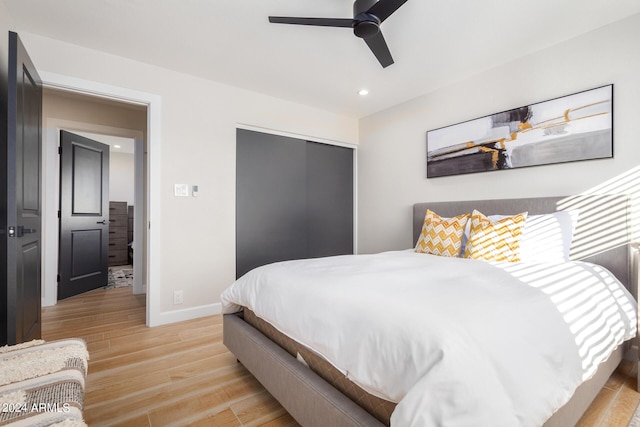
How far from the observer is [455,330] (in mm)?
879

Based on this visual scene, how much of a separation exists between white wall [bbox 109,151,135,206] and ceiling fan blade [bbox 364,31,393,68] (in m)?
6.51

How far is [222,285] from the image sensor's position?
3109 millimetres

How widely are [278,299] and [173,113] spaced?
231cm

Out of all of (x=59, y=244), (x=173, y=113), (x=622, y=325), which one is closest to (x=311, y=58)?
(x=173, y=113)

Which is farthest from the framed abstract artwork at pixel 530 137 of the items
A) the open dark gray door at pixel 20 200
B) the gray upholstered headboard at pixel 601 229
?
the open dark gray door at pixel 20 200

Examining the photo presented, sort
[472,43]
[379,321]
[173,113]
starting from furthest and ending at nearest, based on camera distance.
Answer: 1. [173,113]
2. [472,43]
3. [379,321]

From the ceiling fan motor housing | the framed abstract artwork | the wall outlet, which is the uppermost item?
the ceiling fan motor housing

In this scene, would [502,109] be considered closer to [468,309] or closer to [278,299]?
[468,309]

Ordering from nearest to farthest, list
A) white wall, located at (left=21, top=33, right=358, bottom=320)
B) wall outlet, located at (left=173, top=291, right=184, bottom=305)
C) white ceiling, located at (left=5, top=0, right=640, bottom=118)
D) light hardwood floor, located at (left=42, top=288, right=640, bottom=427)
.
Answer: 1. light hardwood floor, located at (left=42, top=288, right=640, bottom=427)
2. white ceiling, located at (left=5, top=0, right=640, bottom=118)
3. white wall, located at (left=21, top=33, right=358, bottom=320)
4. wall outlet, located at (left=173, top=291, right=184, bottom=305)

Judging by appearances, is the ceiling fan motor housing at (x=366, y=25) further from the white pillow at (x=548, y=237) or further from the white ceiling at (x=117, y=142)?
the white ceiling at (x=117, y=142)

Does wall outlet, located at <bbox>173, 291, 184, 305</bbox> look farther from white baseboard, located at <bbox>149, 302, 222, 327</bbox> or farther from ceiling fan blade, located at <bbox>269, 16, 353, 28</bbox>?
ceiling fan blade, located at <bbox>269, 16, 353, 28</bbox>

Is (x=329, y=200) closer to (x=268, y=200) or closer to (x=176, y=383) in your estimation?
(x=268, y=200)

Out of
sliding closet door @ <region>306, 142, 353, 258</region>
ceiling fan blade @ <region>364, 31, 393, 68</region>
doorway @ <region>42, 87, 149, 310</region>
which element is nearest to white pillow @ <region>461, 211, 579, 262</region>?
ceiling fan blade @ <region>364, 31, 393, 68</region>

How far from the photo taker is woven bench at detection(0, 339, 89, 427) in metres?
0.73
